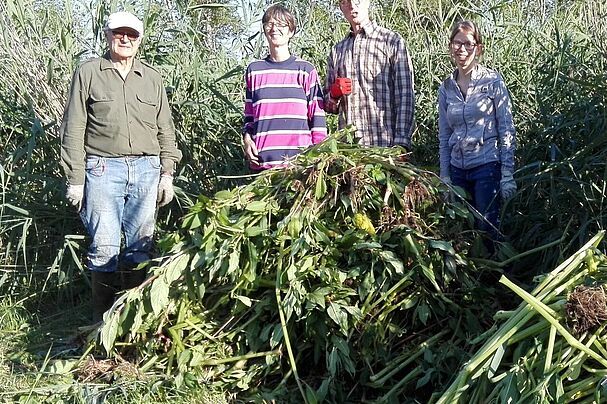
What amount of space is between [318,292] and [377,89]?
1.44 m

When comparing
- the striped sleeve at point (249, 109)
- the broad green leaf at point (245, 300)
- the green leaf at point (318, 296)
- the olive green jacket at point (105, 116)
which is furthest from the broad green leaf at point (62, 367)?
the striped sleeve at point (249, 109)

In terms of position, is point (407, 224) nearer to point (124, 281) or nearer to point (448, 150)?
point (448, 150)

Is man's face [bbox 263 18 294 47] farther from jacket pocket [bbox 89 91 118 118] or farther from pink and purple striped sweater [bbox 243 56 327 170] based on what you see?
jacket pocket [bbox 89 91 118 118]

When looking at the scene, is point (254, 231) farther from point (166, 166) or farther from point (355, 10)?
point (355, 10)

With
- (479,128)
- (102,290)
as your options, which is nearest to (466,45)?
(479,128)

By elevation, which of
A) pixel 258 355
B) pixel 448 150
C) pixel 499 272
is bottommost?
pixel 258 355

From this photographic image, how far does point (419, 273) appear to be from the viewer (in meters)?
3.12

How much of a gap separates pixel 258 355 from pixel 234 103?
7.14 feet

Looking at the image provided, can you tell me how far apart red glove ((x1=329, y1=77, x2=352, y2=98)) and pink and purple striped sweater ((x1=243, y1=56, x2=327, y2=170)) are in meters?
0.10

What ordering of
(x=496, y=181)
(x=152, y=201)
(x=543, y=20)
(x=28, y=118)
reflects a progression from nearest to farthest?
(x=496, y=181) < (x=152, y=201) < (x=28, y=118) < (x=543, y=20)

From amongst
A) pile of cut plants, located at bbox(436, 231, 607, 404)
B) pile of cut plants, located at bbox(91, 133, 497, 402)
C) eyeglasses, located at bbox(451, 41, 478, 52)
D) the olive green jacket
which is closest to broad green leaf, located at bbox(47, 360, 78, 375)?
pile of cut plants, located at bbox(91, 133, 497, 402)

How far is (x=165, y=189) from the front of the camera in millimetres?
4074

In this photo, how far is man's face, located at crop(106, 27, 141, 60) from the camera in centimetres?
386

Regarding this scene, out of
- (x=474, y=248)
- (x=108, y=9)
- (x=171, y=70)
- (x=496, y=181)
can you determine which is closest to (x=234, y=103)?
(x=171, y=70)
